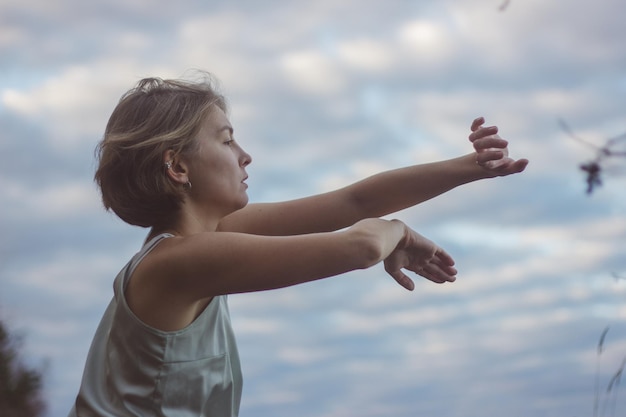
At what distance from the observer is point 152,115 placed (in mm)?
3180

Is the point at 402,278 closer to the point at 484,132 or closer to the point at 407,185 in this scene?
the point at 407,185

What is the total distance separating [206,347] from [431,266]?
878mm

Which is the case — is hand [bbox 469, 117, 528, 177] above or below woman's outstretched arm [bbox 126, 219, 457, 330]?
above

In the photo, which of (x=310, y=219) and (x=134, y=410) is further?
(x=310, y=219)

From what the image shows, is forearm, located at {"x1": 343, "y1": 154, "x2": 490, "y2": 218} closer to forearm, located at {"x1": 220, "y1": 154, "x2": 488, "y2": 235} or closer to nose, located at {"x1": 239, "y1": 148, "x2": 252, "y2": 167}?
forearm, located at {"x1": 220, "y1": 154, "x2": 488, "y2": 235}

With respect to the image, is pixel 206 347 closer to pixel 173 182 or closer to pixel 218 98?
pixel 173 182

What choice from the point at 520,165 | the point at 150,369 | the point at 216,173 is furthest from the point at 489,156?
the point at 150,369

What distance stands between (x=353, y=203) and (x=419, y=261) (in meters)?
0.55

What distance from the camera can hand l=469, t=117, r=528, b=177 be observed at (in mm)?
3277

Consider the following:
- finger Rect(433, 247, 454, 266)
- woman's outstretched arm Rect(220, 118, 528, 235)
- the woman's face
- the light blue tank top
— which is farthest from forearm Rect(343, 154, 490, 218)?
the light blue tank top

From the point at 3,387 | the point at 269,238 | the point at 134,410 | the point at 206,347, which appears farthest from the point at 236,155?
the point at 3,387

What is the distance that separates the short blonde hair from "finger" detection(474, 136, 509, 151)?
3.29 feet

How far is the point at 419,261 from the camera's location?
11.0 ft

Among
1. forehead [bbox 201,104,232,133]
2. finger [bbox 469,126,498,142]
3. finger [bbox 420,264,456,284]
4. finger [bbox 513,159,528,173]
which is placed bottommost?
finger [bbox 420,264,456,284]
